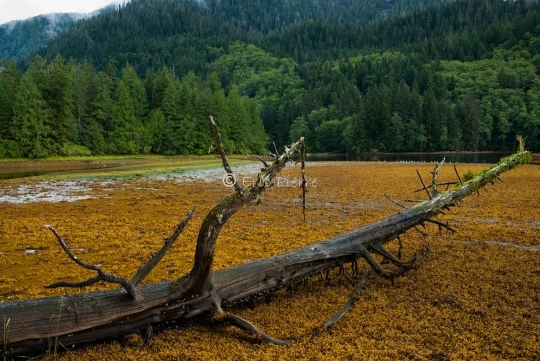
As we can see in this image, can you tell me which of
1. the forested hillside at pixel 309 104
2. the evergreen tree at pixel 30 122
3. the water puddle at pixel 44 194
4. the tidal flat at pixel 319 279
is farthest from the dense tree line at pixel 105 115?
the tidal flat at pixel 319 279

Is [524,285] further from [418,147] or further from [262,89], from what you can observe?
[262,89]

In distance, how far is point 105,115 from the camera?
218 feet

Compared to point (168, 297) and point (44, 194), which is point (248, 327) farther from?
point (44, 194)

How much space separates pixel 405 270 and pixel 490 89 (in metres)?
128

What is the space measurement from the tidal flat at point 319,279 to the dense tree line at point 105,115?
3803 centimetres

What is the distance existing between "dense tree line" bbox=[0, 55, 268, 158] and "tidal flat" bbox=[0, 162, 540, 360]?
38.0m

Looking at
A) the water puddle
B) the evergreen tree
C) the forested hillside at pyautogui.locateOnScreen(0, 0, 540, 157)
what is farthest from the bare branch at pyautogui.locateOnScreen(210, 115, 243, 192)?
the evergreen tree

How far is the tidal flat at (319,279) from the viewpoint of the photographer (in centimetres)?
489

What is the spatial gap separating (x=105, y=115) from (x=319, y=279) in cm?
6650

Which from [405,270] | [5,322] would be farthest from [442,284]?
[5,322]

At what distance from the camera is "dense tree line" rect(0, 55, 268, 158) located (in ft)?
182

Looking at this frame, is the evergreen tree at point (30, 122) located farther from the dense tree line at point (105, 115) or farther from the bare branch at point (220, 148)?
the bare branch at point (220, 148)

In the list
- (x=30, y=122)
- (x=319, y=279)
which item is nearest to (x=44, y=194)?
(x=319, y=279)

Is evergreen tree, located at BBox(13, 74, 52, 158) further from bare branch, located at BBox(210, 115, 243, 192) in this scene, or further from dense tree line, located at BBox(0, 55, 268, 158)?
bare branch, located at BBox(210, 115, 243, 192)
